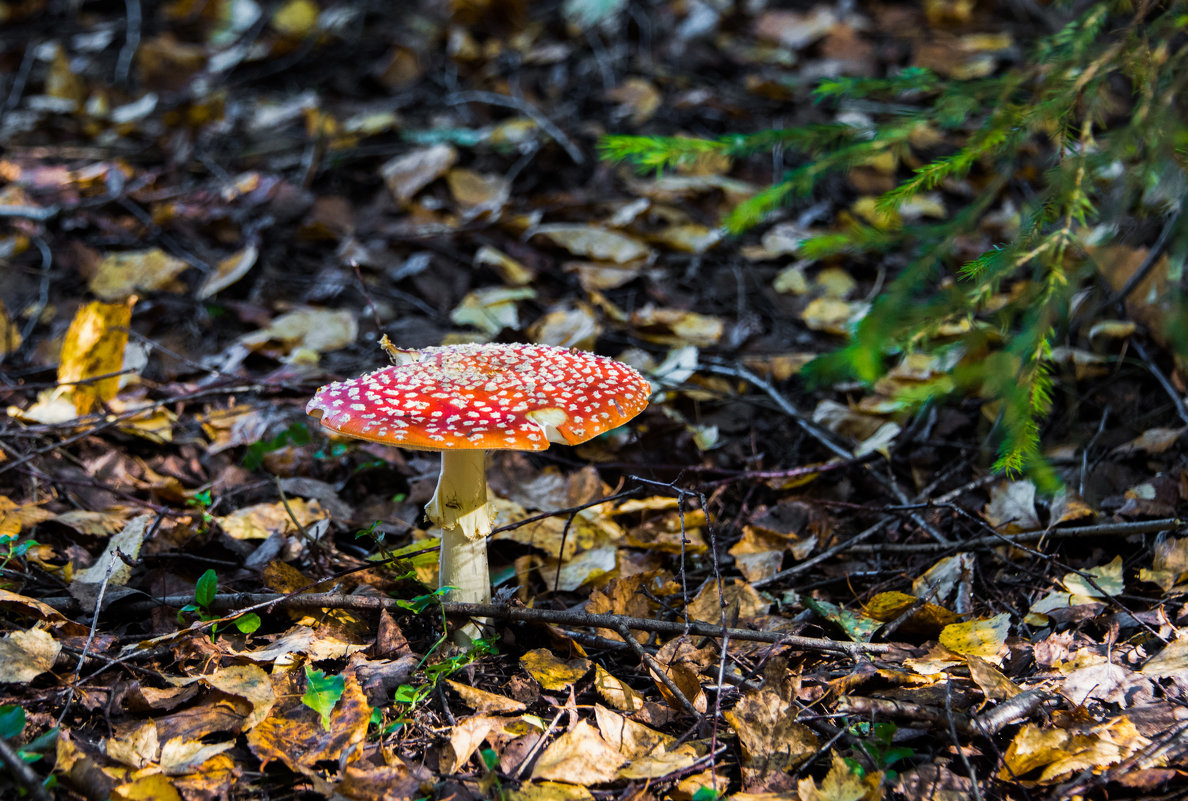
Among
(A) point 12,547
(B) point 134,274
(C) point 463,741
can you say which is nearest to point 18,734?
(A) point 12,547

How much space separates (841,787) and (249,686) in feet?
4.40

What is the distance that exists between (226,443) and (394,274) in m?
1.28

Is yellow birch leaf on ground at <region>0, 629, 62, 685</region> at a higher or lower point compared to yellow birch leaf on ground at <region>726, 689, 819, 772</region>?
higher

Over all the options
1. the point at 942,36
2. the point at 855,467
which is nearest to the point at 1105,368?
the point at 855,467

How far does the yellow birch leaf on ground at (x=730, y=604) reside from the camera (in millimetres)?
2295

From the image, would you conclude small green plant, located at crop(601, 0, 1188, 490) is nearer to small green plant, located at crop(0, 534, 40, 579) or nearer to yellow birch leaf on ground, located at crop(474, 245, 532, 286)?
yellow birch leaf on ground, located at crop(474, 245, 532, 286)

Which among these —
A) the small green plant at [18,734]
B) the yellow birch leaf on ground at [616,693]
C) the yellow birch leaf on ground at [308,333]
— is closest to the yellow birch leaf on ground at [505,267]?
the yellow birch leaf on ground at [308,333]

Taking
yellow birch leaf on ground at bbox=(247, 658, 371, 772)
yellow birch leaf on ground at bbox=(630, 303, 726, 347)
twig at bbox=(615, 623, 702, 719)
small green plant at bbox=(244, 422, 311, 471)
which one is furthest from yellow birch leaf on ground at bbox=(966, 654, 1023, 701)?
small green plant at bbox=(244, 422, 311, 471)

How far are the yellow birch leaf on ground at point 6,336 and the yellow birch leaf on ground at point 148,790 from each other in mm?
2605

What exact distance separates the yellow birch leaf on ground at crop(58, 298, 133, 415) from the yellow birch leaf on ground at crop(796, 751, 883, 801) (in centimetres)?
272

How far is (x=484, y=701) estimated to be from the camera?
1.95 m

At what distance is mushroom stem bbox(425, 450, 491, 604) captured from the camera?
6.95 feet

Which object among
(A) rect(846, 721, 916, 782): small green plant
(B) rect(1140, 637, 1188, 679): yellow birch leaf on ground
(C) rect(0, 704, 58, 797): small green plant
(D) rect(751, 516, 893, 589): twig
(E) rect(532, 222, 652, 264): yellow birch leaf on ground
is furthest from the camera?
(E) rect(532, 222, 652, 264): yellow birch leaf on ground

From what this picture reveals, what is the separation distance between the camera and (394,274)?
400cm
